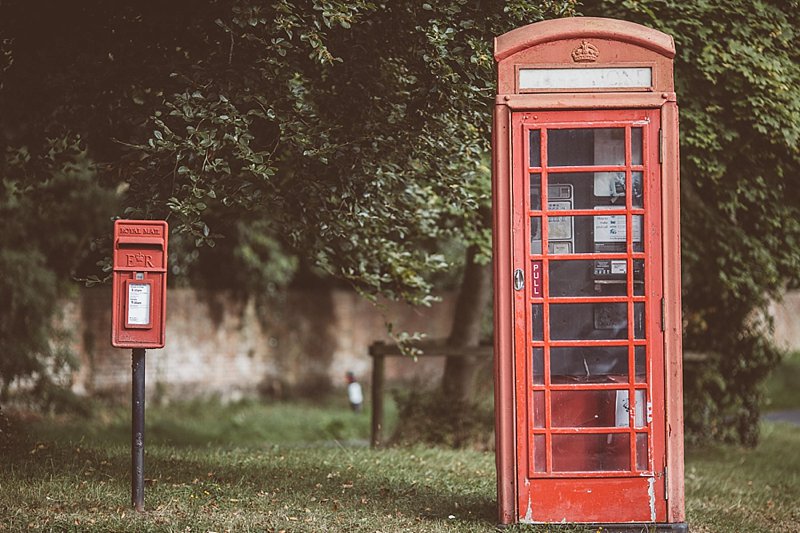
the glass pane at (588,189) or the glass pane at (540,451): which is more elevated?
the glass pane at (588,189)

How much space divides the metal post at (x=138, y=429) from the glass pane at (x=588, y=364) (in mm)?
2651

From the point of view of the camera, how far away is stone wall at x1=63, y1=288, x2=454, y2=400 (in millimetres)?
18469

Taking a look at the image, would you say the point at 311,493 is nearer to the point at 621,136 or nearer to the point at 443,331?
the point at 621,136

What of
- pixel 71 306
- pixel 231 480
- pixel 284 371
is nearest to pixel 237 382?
pixel 284 371

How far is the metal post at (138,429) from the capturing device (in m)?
6.62

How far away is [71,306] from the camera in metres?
18.1

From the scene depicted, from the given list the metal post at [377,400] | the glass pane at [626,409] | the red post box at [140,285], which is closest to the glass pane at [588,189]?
the glass pane at [626,409]

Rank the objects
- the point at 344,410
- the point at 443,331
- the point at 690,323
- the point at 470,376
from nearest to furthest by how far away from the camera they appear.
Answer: the point at 470,376, the point at 690,323, the point at 344,410, the point at 443,331

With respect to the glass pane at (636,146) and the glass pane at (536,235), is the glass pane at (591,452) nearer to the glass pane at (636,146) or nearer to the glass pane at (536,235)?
the glass pane at (536,235)

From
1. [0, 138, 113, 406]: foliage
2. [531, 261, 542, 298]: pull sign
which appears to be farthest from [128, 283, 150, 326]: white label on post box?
[0, 138, 113, 406]: foliage

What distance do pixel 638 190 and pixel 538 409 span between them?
1.55 m

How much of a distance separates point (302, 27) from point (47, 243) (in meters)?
11.5

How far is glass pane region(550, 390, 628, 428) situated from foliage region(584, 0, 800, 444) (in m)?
3.09

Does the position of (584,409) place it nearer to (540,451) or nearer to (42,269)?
(540,451)
